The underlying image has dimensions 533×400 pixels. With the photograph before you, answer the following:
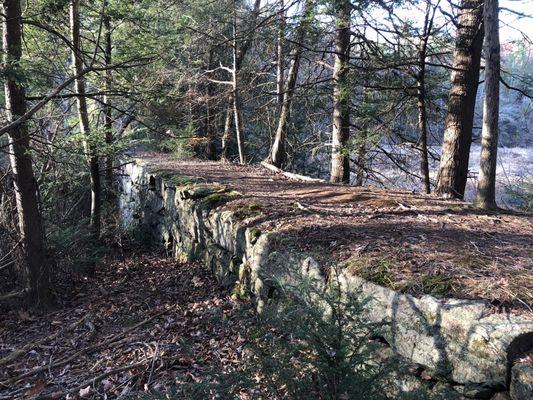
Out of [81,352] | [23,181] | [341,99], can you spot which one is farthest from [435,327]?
[341,99]

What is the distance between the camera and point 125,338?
4.53 meters

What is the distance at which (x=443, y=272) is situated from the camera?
3.02m

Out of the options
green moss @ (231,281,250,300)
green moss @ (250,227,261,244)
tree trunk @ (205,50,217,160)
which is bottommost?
green moss @ (231,281,250,300)

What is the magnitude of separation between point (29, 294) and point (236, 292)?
9.65ft

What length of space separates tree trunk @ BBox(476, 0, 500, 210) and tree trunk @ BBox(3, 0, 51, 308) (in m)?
5.25

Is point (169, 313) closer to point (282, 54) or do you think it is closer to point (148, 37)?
point (148, 37)

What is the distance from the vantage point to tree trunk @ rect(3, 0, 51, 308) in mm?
5238

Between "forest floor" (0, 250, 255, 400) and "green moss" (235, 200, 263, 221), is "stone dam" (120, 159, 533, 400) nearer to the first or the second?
"green moss" (235, 200, 263, 221)

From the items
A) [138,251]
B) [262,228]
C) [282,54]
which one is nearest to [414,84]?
[282,54]

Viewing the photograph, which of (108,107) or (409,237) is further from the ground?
(108,107)

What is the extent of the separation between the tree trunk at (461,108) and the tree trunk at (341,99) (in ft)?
6.99

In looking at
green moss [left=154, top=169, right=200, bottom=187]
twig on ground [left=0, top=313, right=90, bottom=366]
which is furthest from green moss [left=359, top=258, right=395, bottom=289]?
green moss [left=154, top=169, right=200, bottom=187]

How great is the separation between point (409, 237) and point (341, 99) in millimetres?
5881

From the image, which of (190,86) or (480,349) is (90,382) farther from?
(190,86)
